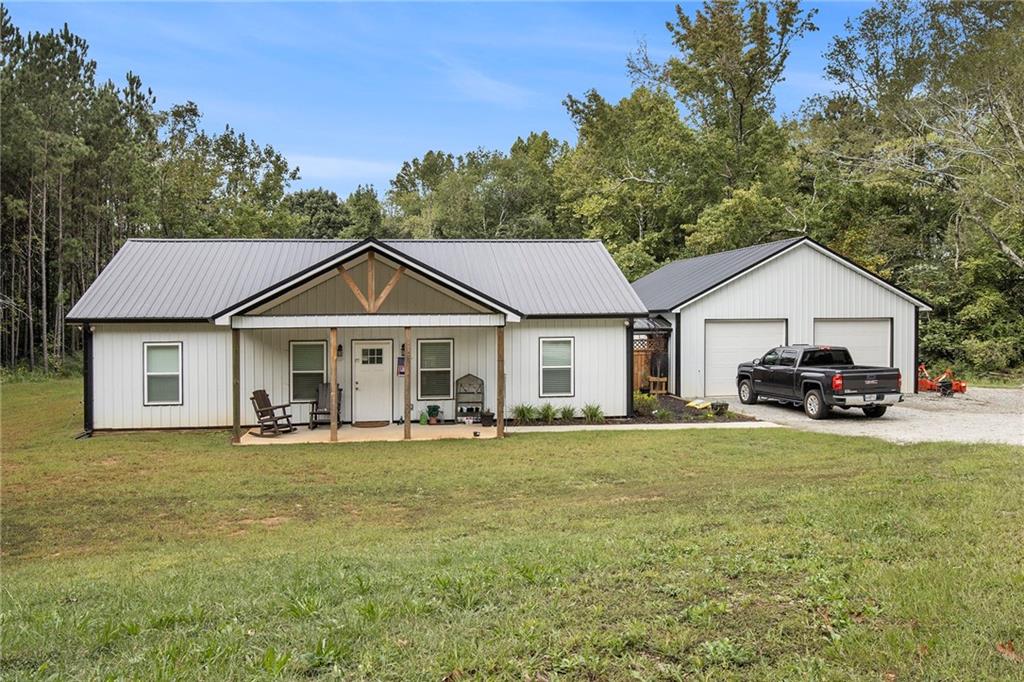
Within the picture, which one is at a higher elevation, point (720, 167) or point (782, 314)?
point (720, 167)

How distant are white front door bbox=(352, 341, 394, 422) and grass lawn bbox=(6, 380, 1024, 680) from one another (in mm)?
5779

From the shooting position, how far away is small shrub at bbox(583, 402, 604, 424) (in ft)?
56.2

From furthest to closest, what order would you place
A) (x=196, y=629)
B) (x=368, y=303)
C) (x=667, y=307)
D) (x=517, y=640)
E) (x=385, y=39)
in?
(x=667, y=307)
(x=385, y=39)
(x=368, y=303)
(x=196, y=629)
(x=517, y=640)

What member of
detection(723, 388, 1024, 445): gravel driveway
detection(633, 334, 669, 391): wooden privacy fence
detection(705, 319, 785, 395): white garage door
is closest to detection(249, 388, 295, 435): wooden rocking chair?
detection(633, 334, 669, 391): wooden privacy fence

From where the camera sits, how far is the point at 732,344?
21984 millimetres

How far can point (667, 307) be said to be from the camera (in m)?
21.9

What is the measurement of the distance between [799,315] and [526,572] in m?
19.3

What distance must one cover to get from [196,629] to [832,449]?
1129 centimetres

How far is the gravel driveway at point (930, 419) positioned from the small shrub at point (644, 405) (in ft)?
7.22

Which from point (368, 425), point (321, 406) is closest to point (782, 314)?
point (368, 425)

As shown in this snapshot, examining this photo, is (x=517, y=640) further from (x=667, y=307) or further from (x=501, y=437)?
(x=667, y=307)

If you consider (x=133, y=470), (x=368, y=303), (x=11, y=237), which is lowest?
(x=133, y=470)

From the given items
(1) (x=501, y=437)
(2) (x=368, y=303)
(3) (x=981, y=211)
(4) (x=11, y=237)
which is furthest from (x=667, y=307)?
(4) (x=11, y=237)

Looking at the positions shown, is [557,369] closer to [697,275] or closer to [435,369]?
[435,369]
